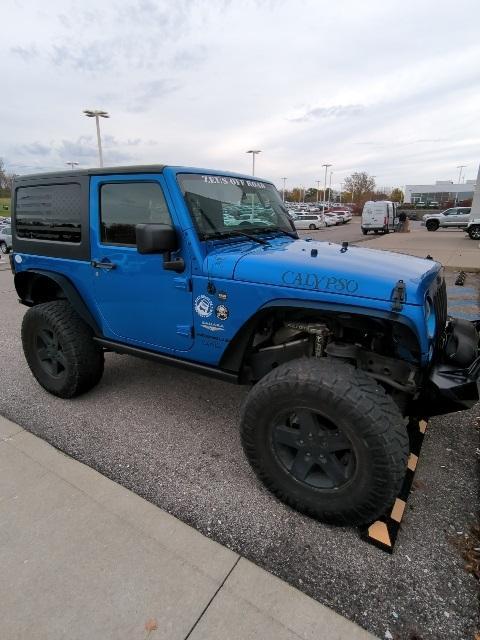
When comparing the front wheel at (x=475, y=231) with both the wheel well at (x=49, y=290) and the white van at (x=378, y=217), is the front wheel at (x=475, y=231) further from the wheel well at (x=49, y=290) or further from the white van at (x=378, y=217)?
the wheel well at (x=49, y=290)

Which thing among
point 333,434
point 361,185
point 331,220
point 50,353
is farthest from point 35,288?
point 361,185

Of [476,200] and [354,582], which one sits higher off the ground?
[476,200]

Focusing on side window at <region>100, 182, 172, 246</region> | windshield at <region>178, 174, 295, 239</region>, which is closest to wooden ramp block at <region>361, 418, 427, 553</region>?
windshield at <region>178, 174, 295, 239</region>

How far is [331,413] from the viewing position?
2018 mm

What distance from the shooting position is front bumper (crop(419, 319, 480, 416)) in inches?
83.7

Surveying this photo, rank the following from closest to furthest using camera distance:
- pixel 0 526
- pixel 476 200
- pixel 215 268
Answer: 1. pixel 0 526
2. pixel 215 268
3. pixel 476 200

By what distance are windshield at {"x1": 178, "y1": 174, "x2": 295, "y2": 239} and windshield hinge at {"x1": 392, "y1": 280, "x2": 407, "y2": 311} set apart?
48.3 inches

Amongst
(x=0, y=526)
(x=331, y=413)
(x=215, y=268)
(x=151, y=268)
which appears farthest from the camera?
(x=151, y=268)

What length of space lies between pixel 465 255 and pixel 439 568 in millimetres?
14721

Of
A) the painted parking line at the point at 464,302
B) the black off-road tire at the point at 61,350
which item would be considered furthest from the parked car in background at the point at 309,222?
the black off-road tire at the point at 61,350

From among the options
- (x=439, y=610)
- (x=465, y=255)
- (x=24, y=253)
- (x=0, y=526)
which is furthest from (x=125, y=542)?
(x=465, y=255)

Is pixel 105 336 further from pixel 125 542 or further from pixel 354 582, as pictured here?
pixel 354 582

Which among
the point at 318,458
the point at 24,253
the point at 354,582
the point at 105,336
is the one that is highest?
the point at 24,253

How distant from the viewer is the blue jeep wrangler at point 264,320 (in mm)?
2027
